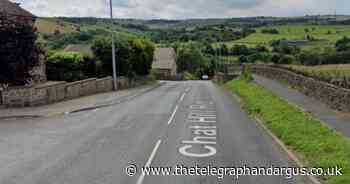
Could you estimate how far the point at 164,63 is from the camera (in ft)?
284

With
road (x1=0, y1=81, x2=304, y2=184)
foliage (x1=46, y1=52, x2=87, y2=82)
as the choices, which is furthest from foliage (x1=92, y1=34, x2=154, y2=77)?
road (x1=0, y1=81, x2=304, y2=184)

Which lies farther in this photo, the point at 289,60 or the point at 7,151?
the point at 289,60

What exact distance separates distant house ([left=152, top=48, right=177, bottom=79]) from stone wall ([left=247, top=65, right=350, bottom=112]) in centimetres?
4888

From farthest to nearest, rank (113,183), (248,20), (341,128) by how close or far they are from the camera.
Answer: (248,20)
(341,128)
(113,183)

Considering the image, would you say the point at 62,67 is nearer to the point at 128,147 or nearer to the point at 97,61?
the point at 97,61

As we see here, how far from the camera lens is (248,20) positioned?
556ft

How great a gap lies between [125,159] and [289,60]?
50.2 meters

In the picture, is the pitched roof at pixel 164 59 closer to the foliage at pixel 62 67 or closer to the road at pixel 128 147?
the foliage at pixel 62 67

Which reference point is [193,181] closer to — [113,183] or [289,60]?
[113,183]

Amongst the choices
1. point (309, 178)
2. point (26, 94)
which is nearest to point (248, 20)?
point (26, 94)

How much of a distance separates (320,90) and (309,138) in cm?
814

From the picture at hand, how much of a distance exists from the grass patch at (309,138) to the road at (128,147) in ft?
1.72

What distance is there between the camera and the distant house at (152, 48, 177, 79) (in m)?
81.2

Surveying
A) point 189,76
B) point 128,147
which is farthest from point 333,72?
point 189,76
